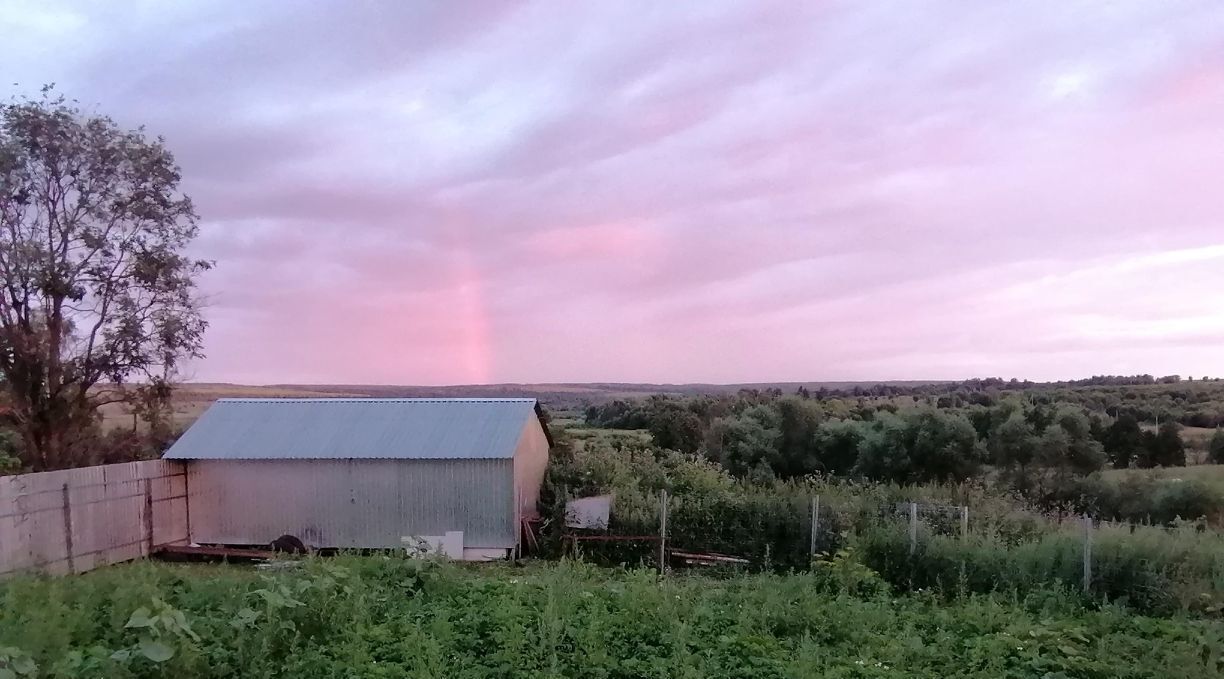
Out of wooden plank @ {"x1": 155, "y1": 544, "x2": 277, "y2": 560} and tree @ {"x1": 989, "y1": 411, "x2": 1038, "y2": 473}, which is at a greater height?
tree @ {"x1": 989, "y1": 411, "x2": 1038, "y2": 473}

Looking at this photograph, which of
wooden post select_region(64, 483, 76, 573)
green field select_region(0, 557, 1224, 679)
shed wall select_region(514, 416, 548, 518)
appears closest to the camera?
green field select_region(0, 557, 1224, 679)

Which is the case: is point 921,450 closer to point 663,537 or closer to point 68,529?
point 663,537

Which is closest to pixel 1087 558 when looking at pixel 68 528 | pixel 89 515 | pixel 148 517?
pixel 68 528

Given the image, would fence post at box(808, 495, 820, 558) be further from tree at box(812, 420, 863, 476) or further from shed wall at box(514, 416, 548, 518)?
Result: tree at box(812, 420, 863, 476)

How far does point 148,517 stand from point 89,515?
1.63 m

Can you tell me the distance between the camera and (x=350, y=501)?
18453 millimetres

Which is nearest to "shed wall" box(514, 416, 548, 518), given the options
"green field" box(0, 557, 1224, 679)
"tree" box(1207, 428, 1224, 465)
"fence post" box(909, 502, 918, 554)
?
"green field" box(0, 557, 1224, 679)

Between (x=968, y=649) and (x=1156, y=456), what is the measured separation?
23.8 metres

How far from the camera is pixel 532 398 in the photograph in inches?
808

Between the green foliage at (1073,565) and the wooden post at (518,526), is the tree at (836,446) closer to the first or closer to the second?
the wooden post at (518,526)

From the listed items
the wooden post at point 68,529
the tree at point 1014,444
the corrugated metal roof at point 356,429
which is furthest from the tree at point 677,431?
the wooden post at point 68,529

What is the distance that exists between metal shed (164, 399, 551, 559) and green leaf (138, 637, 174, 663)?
40.7 ft

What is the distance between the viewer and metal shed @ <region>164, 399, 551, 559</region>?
18.0 metres

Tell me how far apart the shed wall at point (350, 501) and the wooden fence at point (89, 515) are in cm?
91
